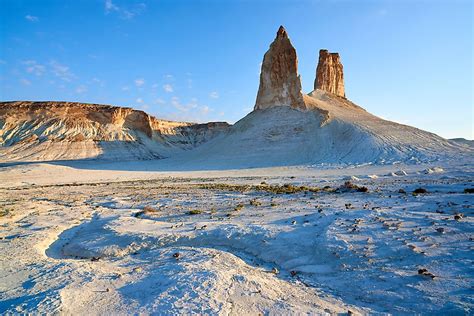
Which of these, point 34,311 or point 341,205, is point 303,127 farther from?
point 34,311

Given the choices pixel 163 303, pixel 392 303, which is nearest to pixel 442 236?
pixel 392 303

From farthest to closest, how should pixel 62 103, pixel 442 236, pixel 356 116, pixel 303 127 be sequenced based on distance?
pixel 62 103
pixel 356 116
pixel 303 127
pixel 442 236

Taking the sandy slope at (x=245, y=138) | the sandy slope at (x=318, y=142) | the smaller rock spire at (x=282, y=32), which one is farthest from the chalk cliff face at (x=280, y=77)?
the sandy slope at (x=318, y=142)

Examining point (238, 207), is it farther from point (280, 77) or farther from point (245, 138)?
point (280, 77)

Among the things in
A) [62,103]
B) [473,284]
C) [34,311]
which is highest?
[62,103]

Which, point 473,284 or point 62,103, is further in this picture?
point 62,103

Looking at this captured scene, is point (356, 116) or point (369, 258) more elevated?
point (356, 116)

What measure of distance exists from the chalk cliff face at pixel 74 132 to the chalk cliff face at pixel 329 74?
129ft

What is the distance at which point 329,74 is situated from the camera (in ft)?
255

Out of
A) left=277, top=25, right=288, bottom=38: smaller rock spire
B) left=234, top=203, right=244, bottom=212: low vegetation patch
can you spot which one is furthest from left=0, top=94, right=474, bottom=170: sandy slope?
left=234, top=203, right=244, bottom=212: low vegetation patch

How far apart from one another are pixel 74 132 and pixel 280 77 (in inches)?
1691

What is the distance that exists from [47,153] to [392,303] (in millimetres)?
67288

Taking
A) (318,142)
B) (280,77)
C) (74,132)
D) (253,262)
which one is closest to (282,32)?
(280,77)

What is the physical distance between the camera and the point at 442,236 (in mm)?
7215
